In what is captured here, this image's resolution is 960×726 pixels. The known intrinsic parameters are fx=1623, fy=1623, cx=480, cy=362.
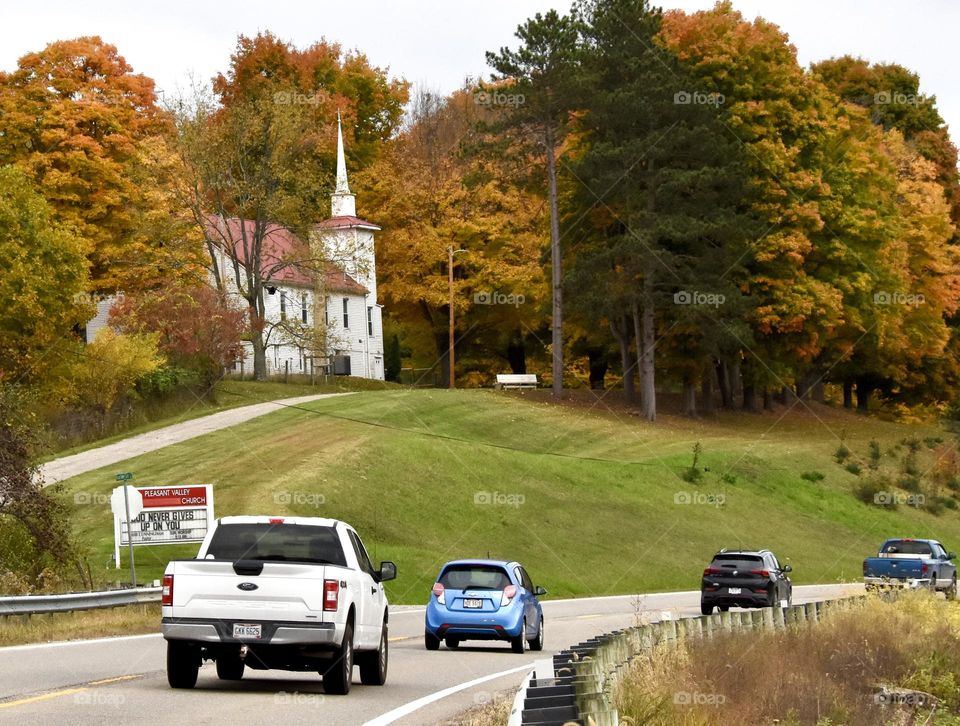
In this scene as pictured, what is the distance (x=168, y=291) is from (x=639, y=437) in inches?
784

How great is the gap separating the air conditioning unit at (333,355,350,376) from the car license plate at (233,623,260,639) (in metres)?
65.1

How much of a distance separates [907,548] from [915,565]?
5.23ft

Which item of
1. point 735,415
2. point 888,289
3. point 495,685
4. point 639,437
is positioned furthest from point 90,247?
point 495,685

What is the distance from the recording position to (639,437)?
65125 millimetres

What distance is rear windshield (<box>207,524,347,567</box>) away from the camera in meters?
16.7

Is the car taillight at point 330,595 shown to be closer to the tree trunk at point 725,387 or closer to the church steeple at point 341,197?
the tree trunk at point 725,387

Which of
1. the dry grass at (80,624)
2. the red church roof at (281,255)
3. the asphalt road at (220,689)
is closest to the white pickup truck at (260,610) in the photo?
the asphalt road at (220,689)

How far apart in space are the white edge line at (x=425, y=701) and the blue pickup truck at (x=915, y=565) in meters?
20.6

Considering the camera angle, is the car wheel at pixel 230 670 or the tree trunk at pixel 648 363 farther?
the tree trunk at pixel 648 363

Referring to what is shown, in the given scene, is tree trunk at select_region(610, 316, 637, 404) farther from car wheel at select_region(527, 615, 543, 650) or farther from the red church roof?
car wheel at select_region(527, 615, 543, 650)

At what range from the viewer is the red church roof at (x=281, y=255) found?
2827 inches

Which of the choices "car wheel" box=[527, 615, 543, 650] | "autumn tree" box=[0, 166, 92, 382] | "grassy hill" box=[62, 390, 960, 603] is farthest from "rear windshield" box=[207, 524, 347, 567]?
"autumn tree" box=[0, 166, 92, 382]

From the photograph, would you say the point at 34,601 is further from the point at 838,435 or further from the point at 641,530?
the point at 838,435

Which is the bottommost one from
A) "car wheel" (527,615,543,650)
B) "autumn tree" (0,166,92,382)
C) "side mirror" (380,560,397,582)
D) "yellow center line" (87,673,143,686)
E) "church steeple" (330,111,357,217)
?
"car wheel" (527,615,543,650)
